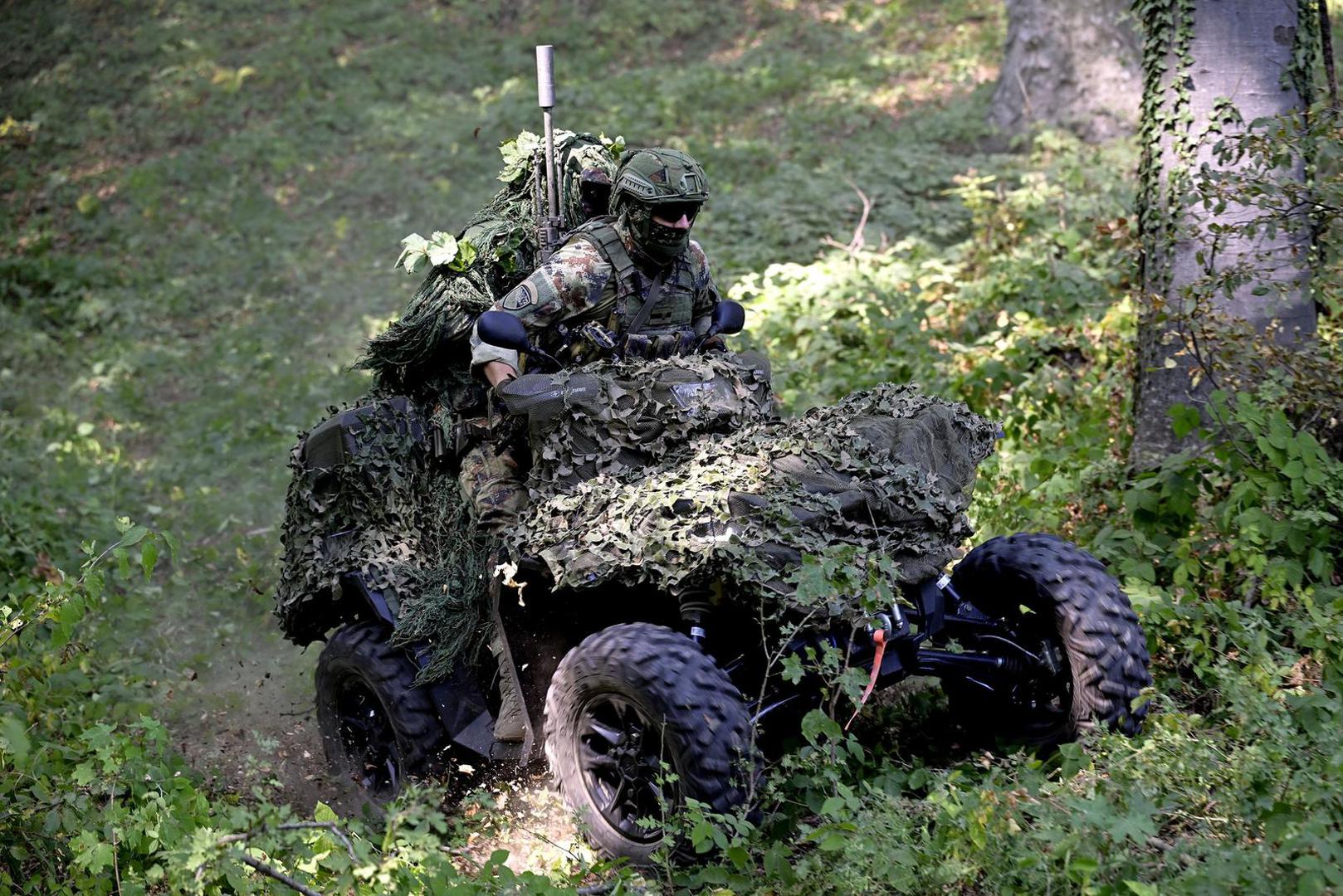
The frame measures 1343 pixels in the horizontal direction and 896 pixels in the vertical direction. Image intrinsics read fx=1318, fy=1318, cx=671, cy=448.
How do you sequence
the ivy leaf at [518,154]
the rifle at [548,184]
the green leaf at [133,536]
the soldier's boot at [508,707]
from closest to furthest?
the green leaf at [133,536] < the soldier's boot at [508,707] < the rifle at [548,184] < the ivy leaf at [518,154]

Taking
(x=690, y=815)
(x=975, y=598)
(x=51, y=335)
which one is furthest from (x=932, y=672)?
(x=51, y=335)

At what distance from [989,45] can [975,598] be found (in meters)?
11.3

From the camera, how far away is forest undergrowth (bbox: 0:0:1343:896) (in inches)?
171

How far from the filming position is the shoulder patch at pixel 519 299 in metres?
5.69

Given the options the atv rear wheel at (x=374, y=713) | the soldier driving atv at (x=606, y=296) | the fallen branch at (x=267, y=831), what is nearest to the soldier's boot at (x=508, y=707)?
the soldier driving atv at (x=606, y=296)

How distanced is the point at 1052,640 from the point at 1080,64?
8.71 metres

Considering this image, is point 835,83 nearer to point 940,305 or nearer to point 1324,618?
point 940,305

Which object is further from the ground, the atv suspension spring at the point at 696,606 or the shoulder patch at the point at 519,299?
the shoulder patch at the point at 519,299

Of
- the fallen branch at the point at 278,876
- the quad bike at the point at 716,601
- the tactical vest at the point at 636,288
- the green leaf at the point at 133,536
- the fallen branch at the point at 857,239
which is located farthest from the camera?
the fallen branch at the point at 857,239

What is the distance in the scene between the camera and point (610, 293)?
→ 19.1ft

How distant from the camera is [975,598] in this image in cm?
535

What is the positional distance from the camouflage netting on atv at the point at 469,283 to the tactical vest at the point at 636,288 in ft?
1.31

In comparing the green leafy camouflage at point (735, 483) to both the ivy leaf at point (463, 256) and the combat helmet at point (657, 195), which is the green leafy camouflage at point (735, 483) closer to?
the combat helmet at point (657, 195)

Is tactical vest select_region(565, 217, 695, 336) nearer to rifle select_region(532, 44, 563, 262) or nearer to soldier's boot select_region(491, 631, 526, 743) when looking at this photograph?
rifle select_region(532, 44, 563, 262)
